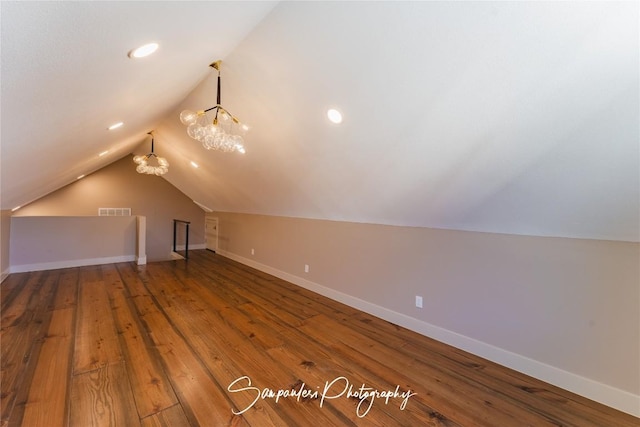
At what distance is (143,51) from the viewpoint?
1591 mm

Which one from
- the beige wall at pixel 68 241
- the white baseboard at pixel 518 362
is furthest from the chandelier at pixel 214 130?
the beige wall at pixel 68 241

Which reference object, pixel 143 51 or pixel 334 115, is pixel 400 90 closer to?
pixel 334 115

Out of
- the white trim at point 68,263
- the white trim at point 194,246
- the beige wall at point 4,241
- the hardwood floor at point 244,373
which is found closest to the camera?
the hardwood floor at point 244,373

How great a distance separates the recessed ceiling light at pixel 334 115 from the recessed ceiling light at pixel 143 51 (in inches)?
51.4

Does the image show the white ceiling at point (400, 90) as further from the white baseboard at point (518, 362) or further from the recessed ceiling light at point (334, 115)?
the white baseboard at point (518, 362)

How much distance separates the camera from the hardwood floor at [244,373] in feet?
5.82

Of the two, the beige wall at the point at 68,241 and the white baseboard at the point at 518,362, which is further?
the beige wall at the point at 68,241

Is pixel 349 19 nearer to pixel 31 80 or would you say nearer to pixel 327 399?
pixel 31 80

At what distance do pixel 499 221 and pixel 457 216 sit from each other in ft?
1.12

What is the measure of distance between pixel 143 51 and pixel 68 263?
6.13m

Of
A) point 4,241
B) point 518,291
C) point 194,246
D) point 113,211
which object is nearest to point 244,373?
point 518,291

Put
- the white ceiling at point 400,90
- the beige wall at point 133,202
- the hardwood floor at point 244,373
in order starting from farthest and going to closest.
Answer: the beige wall at point 133,202
the hardwood floor at point 244,373
the white ceiling at point 400,90

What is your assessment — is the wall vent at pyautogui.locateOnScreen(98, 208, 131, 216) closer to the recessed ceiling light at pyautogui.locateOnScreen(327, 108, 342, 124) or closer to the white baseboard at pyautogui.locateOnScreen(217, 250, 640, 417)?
the white baseboard at pyautogui.locateOnScreen(217, 250, 640, 417)

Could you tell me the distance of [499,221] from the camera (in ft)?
7.79
